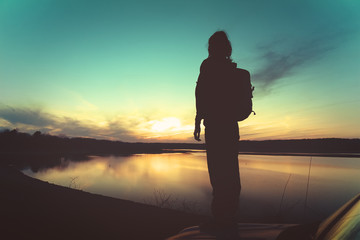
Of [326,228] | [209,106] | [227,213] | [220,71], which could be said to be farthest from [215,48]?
[326,228]

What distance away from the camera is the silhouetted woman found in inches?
85.2

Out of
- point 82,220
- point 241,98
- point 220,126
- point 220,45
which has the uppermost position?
point 220,45

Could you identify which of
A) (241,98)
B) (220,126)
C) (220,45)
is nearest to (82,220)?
(220,126)

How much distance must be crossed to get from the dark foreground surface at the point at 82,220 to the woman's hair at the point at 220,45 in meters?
3.58

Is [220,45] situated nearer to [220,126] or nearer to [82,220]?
[220,126]

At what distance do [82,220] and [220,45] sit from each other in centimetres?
487

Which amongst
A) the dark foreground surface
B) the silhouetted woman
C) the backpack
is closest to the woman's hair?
the silhouetted woman

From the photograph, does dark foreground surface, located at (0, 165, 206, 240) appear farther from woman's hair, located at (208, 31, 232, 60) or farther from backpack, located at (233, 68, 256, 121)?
woman's hair, located at (208, 31, 232, 60)

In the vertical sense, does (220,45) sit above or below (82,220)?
above

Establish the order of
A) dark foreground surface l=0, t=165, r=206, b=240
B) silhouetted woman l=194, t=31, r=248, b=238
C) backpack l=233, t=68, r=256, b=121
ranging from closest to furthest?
silhouetted woman l=194, t=31, r=248, b=238 → backpack l=233, t=68, r=256, b=121 → dark foreground surface l=0, t=165, r=206, b=240

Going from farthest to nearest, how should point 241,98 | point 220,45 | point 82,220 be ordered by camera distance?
point 82,220
point 220,45
point 241,98

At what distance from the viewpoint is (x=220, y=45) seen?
8.17ft

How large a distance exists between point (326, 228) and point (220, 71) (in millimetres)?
1790

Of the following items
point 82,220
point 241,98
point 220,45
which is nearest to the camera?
point 241,98
